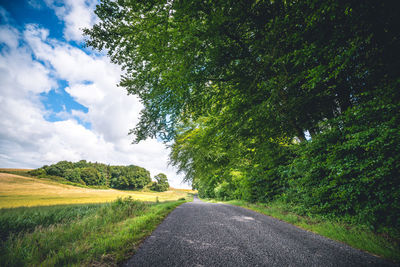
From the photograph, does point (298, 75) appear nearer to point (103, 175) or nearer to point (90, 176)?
point (90, 176)

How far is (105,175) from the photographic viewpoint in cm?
7056

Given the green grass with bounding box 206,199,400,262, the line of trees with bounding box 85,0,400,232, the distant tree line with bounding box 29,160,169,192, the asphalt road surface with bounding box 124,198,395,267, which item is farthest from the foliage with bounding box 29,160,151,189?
the green grass with bounding box 206,199,400,262

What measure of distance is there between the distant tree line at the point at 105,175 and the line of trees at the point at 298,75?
61.5 meters

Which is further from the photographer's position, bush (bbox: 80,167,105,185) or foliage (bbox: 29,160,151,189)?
bush (bbox: 80,167,105,185)

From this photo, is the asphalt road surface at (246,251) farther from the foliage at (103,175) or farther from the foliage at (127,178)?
the foliage at (127,178)

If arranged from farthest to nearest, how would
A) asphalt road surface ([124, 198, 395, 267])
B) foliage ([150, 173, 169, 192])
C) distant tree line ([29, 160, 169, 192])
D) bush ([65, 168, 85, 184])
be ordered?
1. foliage ([150, 173, 169, 192])
2. distant tree line ([29, 160, 169, 192])
3. bush ([65, 168, 85, 184])
4. asphalt road surface ([124, 198, 395, 267])

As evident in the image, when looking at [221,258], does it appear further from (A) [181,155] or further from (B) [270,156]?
(A) [181,155]

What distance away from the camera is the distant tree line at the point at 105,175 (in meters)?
49.1

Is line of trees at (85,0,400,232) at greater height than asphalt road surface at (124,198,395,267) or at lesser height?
greater

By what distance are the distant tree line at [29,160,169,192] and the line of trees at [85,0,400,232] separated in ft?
202

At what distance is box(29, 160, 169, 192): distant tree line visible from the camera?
49.1 meters

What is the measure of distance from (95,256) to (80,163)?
86487 mm

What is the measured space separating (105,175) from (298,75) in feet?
290

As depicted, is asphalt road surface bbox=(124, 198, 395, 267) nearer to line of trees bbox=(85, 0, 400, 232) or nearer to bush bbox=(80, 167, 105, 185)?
line of trees bbox=(85, 0, 400, 232)
